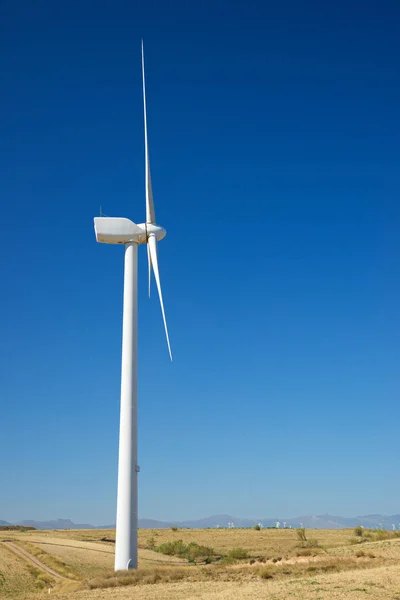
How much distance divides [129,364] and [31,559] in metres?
24.5

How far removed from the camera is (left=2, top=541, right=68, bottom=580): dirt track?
4940 cm

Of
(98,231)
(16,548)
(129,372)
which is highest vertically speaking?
(98,231)

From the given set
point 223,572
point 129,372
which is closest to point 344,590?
point 223,572

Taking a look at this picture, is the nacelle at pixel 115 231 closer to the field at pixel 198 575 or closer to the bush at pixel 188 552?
the field at pixel 198 575

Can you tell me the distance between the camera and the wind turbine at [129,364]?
4203 centimetres

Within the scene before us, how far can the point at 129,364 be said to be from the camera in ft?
→ 146

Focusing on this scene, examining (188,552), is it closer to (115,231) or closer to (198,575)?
(198,575)

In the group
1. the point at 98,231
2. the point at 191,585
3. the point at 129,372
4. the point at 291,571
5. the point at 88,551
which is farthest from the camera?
the point at 88,551

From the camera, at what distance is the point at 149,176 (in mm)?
52812

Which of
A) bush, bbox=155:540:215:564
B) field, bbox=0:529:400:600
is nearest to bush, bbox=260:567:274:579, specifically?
field, bbox=0:529:400:600

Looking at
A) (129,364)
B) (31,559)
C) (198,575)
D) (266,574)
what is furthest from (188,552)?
(129,364)

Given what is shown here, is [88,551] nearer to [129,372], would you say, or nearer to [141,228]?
[129,372]

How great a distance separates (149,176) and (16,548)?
40.0 metres

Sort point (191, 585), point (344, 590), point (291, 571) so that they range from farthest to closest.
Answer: point (291, 571), point (191, 585), point (344, 590)
